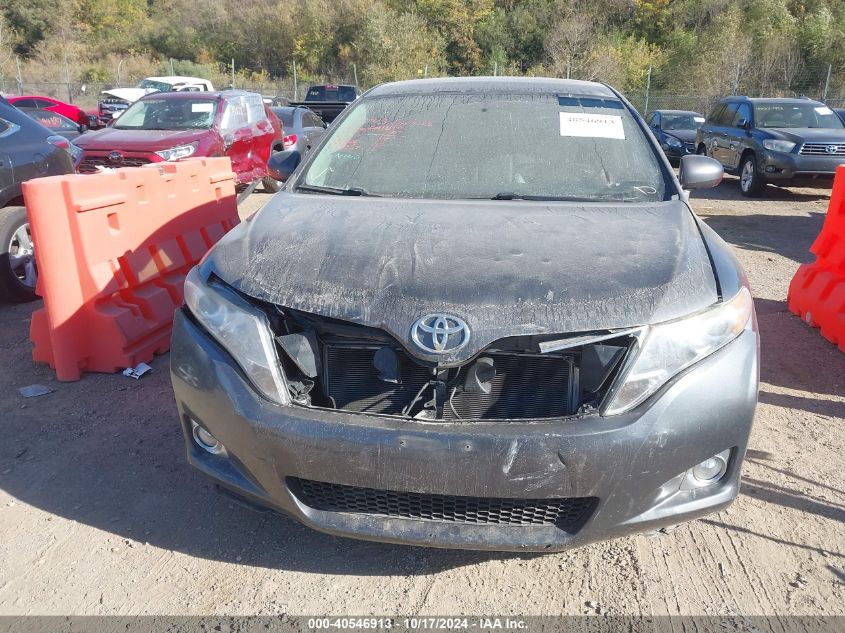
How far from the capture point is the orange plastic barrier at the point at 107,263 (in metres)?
3.85

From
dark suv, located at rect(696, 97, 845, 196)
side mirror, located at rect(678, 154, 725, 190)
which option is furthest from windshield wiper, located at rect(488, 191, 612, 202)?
dark suv, located at rect(696, 97, 845, 196)

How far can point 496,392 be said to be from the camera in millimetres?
2182

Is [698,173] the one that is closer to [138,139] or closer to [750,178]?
[138,139]

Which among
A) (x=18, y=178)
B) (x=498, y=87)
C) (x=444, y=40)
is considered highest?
(x=444, y=40)

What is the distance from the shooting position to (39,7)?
182 feet

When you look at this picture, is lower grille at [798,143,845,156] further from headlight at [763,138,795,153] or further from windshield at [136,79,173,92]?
windshield at [136,79,173,92]

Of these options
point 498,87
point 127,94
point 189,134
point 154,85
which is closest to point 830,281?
point 498,87

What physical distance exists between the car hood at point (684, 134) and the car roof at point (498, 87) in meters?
13.4

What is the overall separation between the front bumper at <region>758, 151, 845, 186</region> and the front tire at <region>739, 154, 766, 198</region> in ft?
0.93

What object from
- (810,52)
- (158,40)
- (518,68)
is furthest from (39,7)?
(810,52)

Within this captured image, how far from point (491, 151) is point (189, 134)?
764cm

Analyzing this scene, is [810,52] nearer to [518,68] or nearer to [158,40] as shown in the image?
[518,68]

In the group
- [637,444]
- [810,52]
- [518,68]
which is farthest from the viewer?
[518,68]

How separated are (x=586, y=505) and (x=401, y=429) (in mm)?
645
